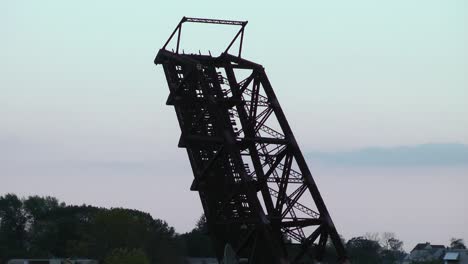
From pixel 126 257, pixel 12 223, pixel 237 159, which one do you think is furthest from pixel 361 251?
pixel 237 159

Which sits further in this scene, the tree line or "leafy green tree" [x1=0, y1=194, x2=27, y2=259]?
"leafy green tree" [x1=0, y1=194, x2=27, y2=259]

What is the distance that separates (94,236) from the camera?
348 ft

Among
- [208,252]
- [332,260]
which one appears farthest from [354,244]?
[332,260]

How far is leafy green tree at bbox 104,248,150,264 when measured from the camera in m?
89.0

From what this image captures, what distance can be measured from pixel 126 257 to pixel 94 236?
16.0m

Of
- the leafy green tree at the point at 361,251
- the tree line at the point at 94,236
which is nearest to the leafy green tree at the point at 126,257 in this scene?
the tree line at the point at 94,236

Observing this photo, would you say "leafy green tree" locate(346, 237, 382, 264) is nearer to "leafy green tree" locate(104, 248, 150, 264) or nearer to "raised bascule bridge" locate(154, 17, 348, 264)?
"leafy green tree" locate(104, 248, 150, 264)

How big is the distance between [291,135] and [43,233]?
9774cm

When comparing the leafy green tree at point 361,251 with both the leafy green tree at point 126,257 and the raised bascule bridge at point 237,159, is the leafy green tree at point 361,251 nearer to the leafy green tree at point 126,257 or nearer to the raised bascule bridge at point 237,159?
the leafy green tree at point 126,257

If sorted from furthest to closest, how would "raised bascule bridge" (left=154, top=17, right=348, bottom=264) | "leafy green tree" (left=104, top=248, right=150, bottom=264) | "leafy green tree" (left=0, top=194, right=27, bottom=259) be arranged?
"leafy green tree" (left=0, top=194, right=27, bottom=259), "leafy green tree" (left=104, top=248, right=150, bottom=264), "raised bascule bridge" (left=154, top=17, right=348, bottom=264)

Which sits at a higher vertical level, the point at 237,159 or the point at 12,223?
the point at 12,223

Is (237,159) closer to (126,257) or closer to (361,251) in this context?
(126,257)

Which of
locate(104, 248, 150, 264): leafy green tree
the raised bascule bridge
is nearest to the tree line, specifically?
locate(104, 248, 150, 264): leafy green tree

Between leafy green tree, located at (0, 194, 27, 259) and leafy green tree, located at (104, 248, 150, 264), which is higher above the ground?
leafy green tree, located at (0, 194, 27, 259)
